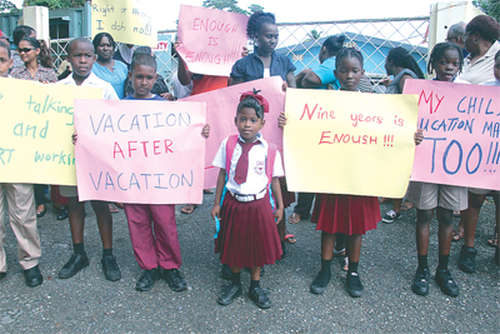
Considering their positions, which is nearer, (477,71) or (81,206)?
(81,206)

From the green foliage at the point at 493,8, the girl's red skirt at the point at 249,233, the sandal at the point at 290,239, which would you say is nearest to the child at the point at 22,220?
the girl's red skirt at the point at 249,233

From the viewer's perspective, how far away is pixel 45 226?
4031 millimetres

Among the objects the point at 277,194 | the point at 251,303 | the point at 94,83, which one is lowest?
the point at 251,303

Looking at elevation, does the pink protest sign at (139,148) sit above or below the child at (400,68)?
below

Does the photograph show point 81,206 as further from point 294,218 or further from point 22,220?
point 294,218

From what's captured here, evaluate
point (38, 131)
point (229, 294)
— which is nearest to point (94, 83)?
point (38, 131)

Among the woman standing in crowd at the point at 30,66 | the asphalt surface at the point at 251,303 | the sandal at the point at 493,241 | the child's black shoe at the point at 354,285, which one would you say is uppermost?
the woman standing in crowd at the point at 30,66

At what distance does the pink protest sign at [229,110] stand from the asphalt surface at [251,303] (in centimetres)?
90

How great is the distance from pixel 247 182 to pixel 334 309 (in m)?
1.05

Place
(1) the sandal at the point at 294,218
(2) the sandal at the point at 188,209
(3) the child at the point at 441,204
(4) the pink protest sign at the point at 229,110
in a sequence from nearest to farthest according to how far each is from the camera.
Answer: (3) the child at the point at 441,204
(4) the pink protest sign at the point at 229,110
(1) the sandal at the point at 294,218
(2) the sandal at the point at 188,209

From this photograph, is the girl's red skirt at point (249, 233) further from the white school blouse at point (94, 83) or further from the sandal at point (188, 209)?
the sandal at point (188, 209)

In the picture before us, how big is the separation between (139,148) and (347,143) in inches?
57.8

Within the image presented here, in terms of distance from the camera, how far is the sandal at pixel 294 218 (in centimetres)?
417

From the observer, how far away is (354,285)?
2746 mm
